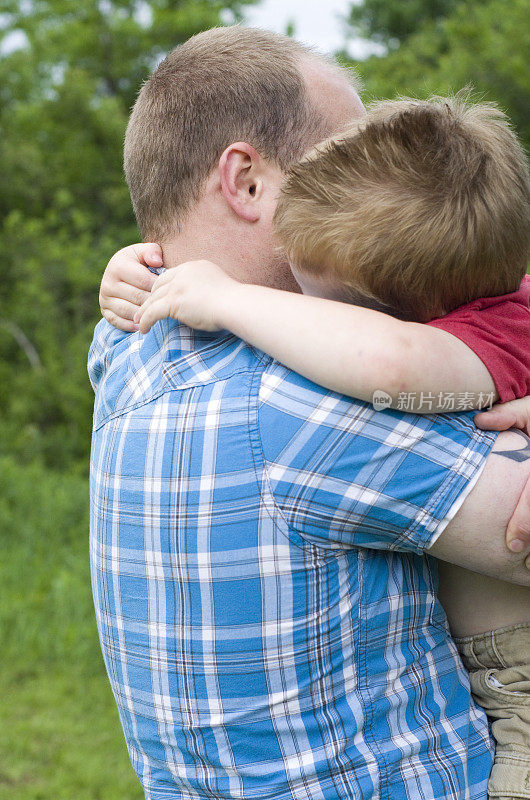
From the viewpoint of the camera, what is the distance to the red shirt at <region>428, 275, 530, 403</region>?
4.95 ft

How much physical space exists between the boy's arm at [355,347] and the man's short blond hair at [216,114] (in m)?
0.44

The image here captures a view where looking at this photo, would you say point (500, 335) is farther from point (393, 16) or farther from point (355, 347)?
point (393, 16)

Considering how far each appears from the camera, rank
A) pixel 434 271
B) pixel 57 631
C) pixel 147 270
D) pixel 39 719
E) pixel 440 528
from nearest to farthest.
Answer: pixel 440 528, pixel 434 271, pixel 147 270, pixel 39 719, pixel 57 631

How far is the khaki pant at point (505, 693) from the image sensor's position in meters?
1.58

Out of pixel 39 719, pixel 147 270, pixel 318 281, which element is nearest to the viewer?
pixel 318 281

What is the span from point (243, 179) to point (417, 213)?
1.59 ft

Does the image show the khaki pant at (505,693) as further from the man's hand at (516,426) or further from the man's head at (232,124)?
the man's head at (232,124)

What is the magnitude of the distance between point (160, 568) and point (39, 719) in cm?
389

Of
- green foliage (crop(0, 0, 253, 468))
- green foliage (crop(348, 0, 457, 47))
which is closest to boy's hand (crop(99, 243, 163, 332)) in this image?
green foliage (crop(0, 0, 253, 468))

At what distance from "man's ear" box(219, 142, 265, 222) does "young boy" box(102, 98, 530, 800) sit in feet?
0.55

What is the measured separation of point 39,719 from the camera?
4.98m

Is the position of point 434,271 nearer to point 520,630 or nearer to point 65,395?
point 520,630

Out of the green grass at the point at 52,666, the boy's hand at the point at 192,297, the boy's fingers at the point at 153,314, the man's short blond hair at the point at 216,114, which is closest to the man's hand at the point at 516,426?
the boy's hand at the point at 192,297

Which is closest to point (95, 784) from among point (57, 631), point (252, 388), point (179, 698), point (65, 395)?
point (57, 631)
